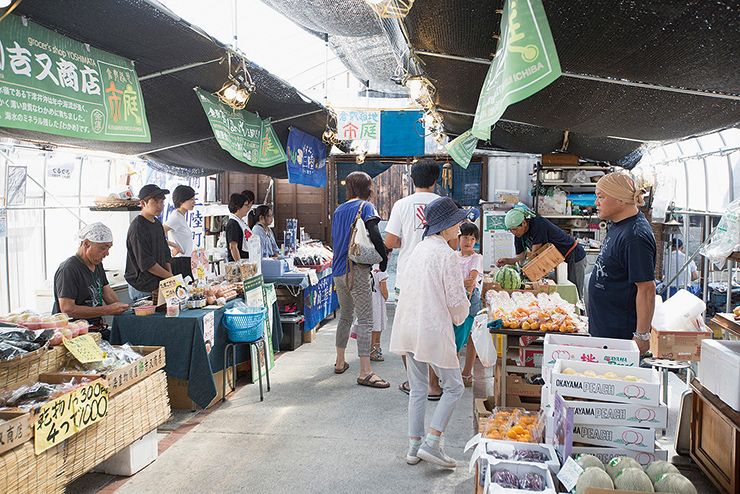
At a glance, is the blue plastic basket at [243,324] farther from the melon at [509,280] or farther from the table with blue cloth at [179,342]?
the melon at [509,280]

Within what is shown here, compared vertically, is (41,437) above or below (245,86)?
below

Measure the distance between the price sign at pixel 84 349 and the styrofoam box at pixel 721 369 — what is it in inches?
159

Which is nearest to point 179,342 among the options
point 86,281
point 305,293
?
point 86,281

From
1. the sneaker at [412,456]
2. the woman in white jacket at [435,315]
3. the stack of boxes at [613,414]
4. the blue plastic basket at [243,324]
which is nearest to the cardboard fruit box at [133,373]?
the blue plastic basket at [243,324]

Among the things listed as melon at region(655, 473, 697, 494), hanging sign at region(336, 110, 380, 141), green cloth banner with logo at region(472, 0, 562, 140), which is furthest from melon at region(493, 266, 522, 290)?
hanging sign at region(336, 110, 380, 141)

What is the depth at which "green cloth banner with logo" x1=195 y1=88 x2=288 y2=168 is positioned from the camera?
203 inches

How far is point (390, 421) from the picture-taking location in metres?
4.34

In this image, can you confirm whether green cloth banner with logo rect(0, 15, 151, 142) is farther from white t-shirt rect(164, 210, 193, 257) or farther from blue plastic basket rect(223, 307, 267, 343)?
white t-shirt rect(164, 210, 193, 257)

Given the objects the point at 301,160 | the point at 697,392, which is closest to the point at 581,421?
the point at 697,392

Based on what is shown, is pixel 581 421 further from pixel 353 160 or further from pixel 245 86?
pixel 353 160

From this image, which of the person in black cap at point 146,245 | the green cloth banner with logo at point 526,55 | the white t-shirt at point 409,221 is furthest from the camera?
the person in black cap at point 146,245

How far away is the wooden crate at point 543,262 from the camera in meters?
5.41

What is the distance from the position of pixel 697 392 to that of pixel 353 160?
8582 mm

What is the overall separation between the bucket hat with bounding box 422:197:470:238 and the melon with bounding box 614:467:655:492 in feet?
5.93
